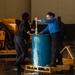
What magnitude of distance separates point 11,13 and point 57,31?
30.3ft

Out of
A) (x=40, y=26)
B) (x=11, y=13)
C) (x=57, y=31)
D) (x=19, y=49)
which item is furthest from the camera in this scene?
(x=11, y=13)

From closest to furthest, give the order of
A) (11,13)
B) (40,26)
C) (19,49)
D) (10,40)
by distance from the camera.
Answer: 1. (19,49)
2. (10,40)
3. (40,26)
4. (11,13)

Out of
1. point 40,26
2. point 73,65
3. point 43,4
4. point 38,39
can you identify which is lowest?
point 73,65

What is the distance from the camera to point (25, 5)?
18969 millimetres

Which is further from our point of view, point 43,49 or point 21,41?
point 21,41

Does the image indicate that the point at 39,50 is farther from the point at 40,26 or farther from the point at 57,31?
the point at 40,26

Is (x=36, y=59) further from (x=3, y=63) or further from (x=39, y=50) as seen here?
(x=3, y=63)

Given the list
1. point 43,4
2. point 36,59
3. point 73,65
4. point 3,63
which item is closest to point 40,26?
point 43,4

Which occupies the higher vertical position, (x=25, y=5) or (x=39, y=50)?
(x=25, y=5)

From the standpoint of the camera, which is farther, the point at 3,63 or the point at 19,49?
the point at 3,63

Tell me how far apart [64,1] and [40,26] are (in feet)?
6.48

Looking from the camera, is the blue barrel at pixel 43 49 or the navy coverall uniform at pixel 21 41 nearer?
the blue barrel at pixel 43 49

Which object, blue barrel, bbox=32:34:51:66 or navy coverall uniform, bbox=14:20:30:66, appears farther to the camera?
navy coverall uniform, bbox=14:20:30:66

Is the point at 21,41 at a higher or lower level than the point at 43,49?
higher
